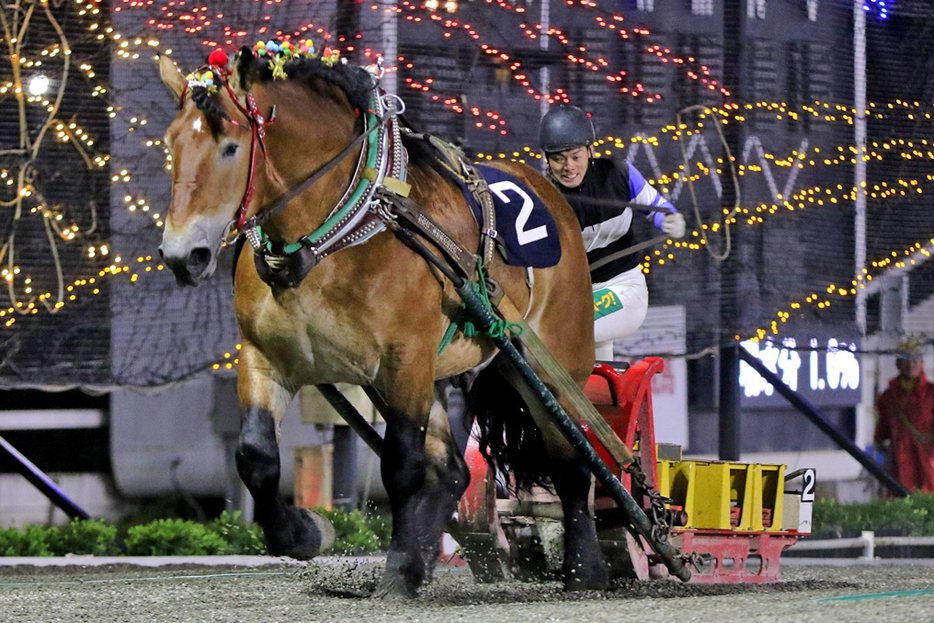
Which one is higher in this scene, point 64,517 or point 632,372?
point 632,372

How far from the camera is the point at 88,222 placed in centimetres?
717

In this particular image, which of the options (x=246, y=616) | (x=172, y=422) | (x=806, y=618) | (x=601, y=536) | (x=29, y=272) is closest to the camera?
(x=806, y=618)

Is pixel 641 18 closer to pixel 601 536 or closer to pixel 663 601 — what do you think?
pixel 601 536

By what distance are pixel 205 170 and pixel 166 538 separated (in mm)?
3901

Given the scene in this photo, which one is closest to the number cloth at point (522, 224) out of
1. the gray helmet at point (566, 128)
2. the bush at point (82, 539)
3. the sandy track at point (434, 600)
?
the gray helmet at point (566, 128)

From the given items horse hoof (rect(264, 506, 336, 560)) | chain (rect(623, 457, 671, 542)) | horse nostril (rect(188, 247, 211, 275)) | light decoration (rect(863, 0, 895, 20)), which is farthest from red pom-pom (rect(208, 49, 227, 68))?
light decoration (rect(863, 0, 895, 20))

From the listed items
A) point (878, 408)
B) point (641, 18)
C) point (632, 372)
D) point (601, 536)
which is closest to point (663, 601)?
point (601, 536)

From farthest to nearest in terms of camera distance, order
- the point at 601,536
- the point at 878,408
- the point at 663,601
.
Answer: the point at 878,408 < the point at 601,536 < the point at 663,601

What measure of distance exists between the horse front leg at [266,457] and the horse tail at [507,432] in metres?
1.13

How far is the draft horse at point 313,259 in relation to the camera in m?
3.92

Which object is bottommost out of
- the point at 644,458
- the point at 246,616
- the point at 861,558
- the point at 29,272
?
the point at 861,558

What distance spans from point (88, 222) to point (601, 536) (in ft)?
10.8

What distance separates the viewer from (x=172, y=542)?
7387 millimetres

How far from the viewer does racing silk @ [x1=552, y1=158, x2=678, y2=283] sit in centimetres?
579
